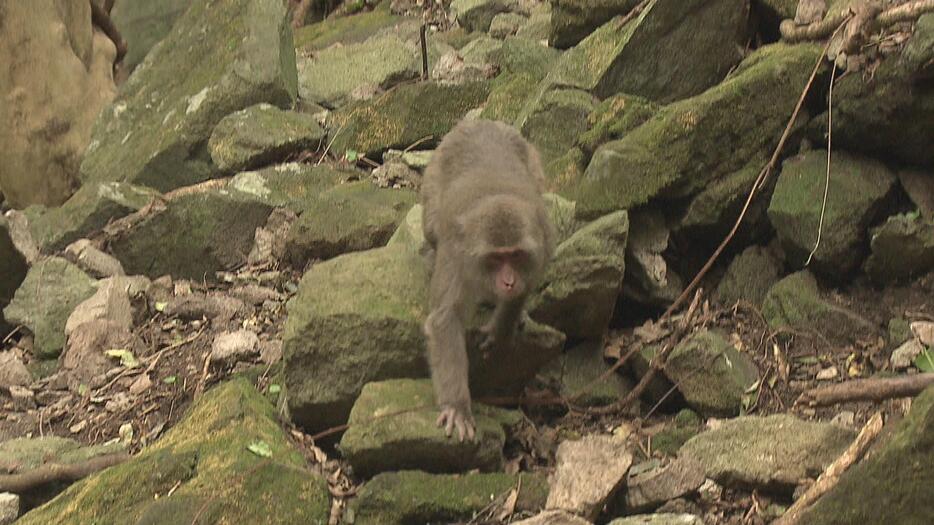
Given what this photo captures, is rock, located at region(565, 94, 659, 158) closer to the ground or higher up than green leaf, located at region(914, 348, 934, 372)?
higher up

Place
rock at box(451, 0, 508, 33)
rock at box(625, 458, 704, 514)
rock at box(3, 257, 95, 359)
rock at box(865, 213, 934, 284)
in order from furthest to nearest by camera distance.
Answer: rock at box(451, 0, 508, 33) < rock at box(3, 257, 95, 359) < rock at box(865, 213, 934, 284) < rock at box(625, 458, 704, 514)

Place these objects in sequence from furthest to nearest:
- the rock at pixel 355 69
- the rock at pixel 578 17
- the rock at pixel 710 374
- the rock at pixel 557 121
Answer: the rock at pixel 355 69 → the rock at pixel 578 17 → the rock at pixel 557 121 → the rock at pixel 710 374

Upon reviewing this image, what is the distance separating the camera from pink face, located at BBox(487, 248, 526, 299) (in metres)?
5.87

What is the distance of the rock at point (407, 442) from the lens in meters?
5.66

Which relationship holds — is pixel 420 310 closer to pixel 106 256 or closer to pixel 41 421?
pixel 41 421

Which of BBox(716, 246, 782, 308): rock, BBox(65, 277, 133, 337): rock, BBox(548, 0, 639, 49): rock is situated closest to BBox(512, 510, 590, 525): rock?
BBox(716, 246, 782, 308): rock

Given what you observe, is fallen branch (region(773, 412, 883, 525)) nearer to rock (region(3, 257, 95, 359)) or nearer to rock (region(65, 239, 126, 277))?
rock (region(3, 257, 95, 359))

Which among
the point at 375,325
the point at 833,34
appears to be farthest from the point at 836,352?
the point at 375,325

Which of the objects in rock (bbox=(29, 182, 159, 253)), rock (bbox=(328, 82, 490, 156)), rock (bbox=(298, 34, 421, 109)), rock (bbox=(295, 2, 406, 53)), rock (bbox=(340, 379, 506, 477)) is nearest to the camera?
rock (bbox=(340, 379, 506, 477))

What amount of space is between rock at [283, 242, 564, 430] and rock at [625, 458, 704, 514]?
1.32 meters

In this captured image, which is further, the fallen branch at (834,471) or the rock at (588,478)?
the rock at (588,478)

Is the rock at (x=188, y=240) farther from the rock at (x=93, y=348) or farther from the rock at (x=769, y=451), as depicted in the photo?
the rock at (x=769, y=451)

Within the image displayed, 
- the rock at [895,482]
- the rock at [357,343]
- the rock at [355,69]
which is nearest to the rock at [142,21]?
the rock at [355,69]

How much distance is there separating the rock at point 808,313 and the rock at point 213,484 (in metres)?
3.23
